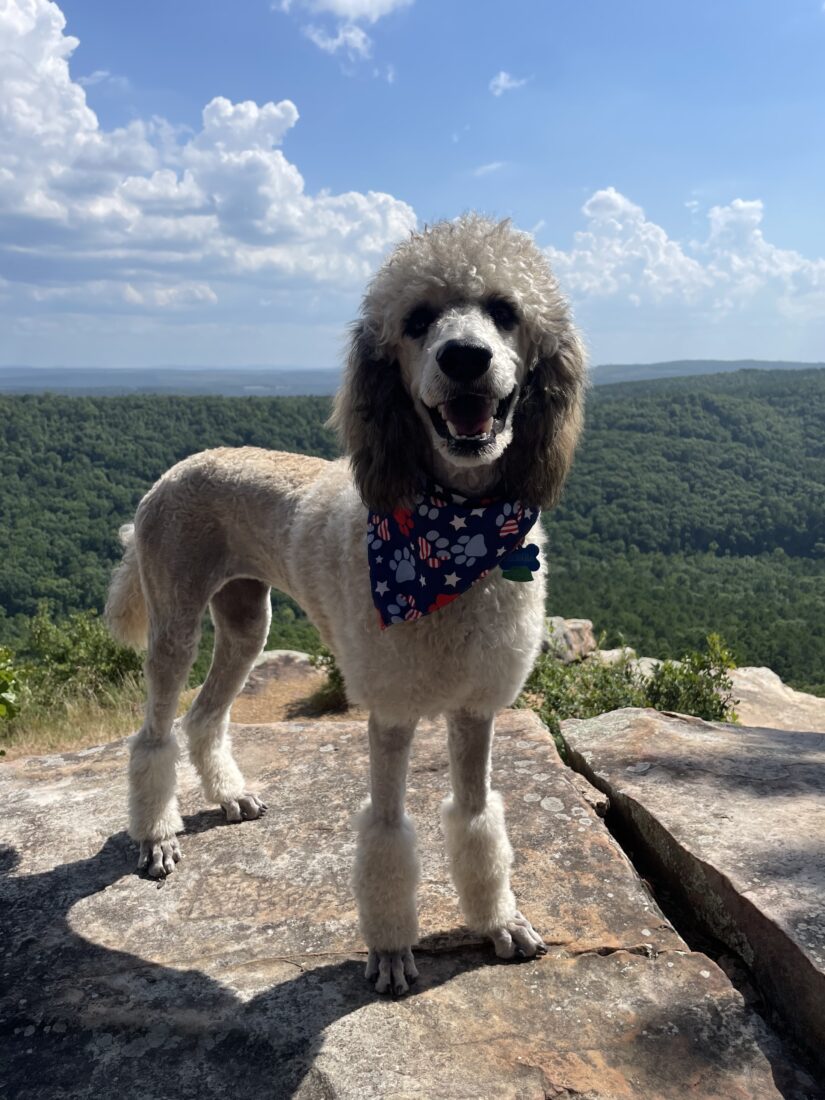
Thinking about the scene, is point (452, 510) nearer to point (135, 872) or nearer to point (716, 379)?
point (135, 872)

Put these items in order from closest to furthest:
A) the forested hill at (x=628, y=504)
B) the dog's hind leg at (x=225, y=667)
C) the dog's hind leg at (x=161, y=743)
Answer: the dog's hind leg at (x=161, y=743), the dog's hind leg at (x=225, y=667), the forested hill at (x=628, y=504)

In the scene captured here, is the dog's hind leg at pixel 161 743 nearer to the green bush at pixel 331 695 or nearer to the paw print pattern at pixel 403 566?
the paw print pattern at pixel 403 566

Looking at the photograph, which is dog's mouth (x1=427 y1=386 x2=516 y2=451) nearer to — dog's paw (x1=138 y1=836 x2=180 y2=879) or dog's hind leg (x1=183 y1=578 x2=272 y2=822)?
dog's hind leg (x1=183 y1=578 x2=272 y2=822)

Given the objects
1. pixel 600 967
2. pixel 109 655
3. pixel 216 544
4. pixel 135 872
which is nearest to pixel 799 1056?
pixel 600 967

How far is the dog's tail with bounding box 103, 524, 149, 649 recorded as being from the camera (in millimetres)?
3514

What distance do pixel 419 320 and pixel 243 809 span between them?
2195 mm

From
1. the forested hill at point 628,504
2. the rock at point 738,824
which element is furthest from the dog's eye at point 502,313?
the forested hill at point 628,504

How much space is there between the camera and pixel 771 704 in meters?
7.49

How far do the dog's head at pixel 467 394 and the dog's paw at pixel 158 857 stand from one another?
5.62 ft

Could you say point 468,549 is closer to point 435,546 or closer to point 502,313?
point 435,546

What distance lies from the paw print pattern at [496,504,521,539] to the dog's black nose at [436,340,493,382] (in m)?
0.45

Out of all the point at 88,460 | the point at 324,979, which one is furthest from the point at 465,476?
the point at 88,460

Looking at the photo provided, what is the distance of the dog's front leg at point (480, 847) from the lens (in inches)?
93.5

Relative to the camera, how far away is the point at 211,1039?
203cm
